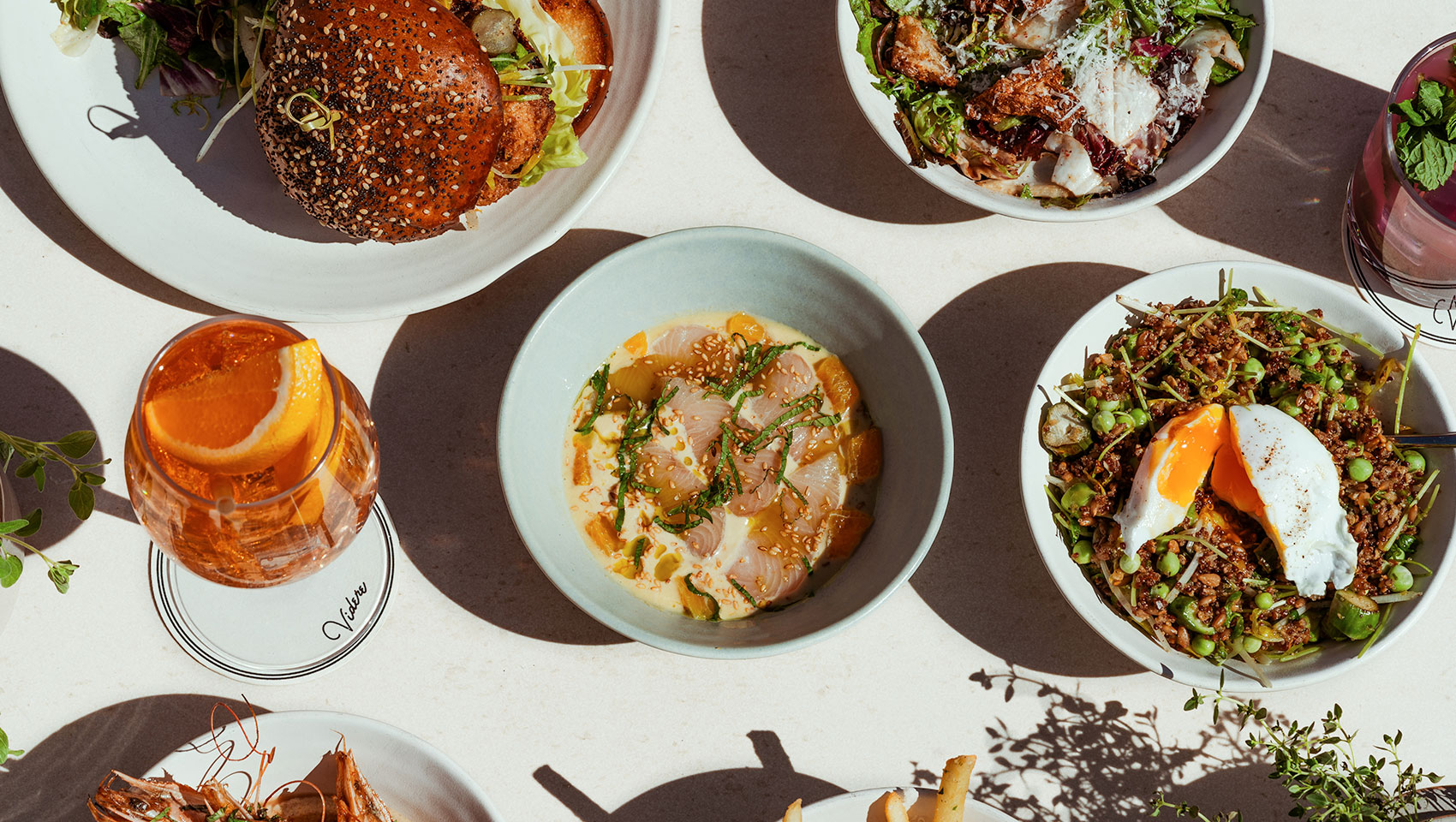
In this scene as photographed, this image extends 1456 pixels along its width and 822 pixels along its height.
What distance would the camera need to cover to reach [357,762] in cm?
189

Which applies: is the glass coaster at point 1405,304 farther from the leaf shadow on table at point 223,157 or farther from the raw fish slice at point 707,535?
the leaf shadow on table at point 223,157

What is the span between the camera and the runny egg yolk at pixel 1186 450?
1907 millimetres

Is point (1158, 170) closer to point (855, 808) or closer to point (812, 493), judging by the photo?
point (812, 493)

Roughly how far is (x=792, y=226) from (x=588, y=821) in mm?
1312

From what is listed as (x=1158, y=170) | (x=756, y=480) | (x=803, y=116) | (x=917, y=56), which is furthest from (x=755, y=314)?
(x=1158, y=170)

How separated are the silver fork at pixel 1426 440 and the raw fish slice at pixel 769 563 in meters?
1.20

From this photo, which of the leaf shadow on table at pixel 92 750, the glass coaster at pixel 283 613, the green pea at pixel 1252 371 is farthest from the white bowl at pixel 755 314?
the leaf shadow on table at pixel 92 750

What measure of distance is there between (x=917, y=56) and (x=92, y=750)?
2163mm

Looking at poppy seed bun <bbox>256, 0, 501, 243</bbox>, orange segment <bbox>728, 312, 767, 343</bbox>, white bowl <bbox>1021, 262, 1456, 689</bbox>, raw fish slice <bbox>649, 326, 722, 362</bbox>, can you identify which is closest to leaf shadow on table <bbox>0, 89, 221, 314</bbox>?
poppy seed bun <bbox>256, 0, 501, 243</bbox>

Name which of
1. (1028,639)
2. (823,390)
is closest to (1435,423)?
(1028,639)

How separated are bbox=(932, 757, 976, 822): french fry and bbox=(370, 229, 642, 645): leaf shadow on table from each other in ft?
2.33

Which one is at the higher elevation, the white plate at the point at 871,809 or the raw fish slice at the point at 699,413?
the raw fish slice at the point at 699,413

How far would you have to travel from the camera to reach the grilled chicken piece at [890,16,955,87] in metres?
1.98

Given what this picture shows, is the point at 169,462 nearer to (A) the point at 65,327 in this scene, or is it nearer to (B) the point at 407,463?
(B) the point at 407,463
